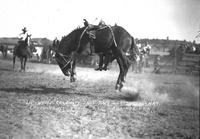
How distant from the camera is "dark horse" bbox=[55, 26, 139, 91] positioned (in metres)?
9.27

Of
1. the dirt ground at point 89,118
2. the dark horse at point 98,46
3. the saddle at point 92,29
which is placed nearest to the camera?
the dirt ground at point 89,118

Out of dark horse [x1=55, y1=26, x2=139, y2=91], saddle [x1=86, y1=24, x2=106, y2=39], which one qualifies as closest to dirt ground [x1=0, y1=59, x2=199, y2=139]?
dark horse [x1=55, y1=26, x2=139, y2=91]

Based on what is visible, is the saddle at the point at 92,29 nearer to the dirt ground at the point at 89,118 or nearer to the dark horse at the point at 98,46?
the dark horse at the point at 98,46

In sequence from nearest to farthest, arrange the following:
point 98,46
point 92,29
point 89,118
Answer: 1. point 89,118
2. point 92,29
3. point 98,46

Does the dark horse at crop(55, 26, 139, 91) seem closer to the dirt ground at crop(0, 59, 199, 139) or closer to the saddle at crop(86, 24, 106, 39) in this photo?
the saddle at crop(86, 24, 106, 39)

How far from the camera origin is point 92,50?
9.43 metres

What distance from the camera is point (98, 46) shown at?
9344 millimetres

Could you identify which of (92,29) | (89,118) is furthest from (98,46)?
(89,118)

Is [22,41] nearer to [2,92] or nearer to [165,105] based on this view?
[2,92]

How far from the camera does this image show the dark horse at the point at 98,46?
9273 mm

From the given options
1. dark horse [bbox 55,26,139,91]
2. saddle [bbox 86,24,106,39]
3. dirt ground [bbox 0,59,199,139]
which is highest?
saddle [bbox 86,24,106,39]

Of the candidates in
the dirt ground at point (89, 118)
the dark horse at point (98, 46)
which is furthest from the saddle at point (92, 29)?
the dirt ground at point (89, 118)

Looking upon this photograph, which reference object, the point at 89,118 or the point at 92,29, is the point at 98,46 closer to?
the point at 92,29

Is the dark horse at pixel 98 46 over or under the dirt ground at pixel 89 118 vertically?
over
